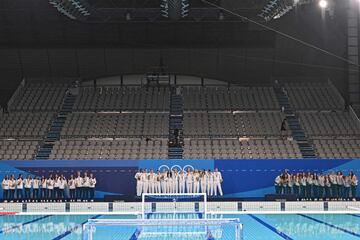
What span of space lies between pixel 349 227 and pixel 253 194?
35.6 ft

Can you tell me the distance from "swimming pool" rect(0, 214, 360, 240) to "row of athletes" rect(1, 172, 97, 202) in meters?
5.45

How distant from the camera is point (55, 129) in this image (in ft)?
97.0

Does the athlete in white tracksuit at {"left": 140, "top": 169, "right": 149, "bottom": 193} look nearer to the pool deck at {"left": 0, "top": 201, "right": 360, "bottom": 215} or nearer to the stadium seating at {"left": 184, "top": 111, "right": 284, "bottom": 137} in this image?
the pool deck at {"left": 0, "top": 201, "right": 360, "bottom": 215}

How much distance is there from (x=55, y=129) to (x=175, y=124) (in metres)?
6.85

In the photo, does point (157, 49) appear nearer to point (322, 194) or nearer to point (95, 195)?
point (95, 195)

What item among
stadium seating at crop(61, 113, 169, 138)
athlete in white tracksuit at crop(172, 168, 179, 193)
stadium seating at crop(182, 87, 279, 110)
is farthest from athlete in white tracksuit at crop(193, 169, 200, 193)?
stadium seating at crop(182, 87, 279, 110)

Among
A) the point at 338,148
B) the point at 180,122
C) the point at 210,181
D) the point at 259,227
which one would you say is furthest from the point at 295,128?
the point at 259,227

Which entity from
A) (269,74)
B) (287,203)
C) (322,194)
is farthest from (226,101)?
(287,203)

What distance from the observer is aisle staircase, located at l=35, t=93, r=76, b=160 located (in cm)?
2712

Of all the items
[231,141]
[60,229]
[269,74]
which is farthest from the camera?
[269,74]

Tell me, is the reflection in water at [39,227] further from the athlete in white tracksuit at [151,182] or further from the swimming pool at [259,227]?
the athlete in white tracksuit at [151,182]

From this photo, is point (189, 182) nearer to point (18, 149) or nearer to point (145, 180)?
point (145, 180)

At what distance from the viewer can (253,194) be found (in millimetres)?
25047

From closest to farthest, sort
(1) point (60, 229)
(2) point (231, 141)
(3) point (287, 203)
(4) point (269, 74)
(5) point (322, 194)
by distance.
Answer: (1) point (60, 229) → (3) point (287, 203) → (5) point (322, 194) → (2) point (231, 141) → (4) point (269, 74)
